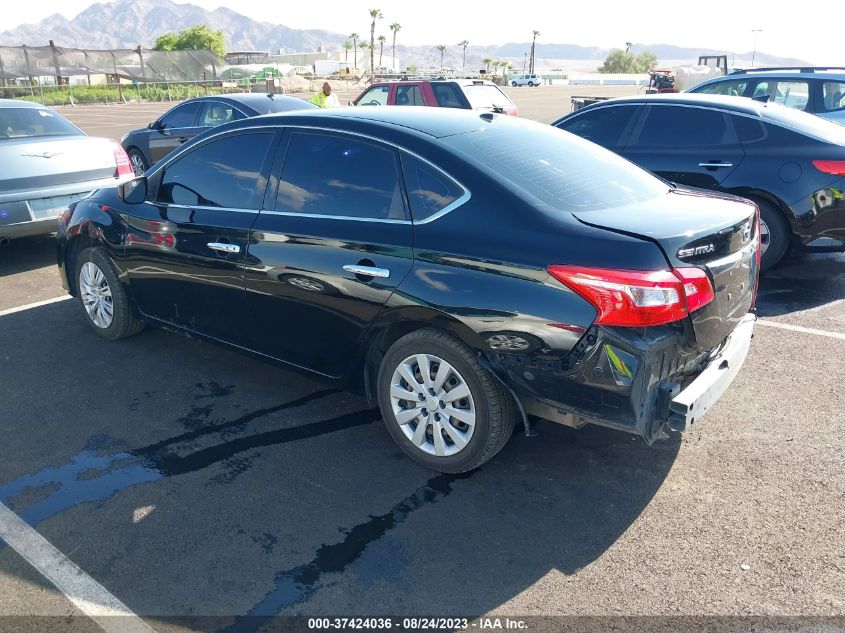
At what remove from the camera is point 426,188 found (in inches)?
142

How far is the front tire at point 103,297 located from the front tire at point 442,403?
8.14ft

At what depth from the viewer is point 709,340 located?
130 inches

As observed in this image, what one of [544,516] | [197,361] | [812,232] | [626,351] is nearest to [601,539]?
[544,516]

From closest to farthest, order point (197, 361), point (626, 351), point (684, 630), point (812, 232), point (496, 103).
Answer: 1. point (684, 630)
2. point (626, 351)
3. point (197, 361)
4. point (812, 232)
5. point (496, 103)

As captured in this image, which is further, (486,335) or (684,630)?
(486,335)

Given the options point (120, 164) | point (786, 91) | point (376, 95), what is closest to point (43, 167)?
point (120, 164)

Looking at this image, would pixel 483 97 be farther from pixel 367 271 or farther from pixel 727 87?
pixel 367 271

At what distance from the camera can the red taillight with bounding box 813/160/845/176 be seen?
624 centimetres

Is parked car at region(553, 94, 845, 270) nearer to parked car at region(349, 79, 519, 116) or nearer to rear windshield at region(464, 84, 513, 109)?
parked car at region(349, 79, 519, 116)

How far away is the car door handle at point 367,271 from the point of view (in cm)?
360

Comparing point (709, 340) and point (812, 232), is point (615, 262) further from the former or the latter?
point (812, 232)

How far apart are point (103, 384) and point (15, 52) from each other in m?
34.2

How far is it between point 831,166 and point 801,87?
484cm

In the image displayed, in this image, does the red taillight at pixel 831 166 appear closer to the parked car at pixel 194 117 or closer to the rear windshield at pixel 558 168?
the rear windshield at pixel 558 168
